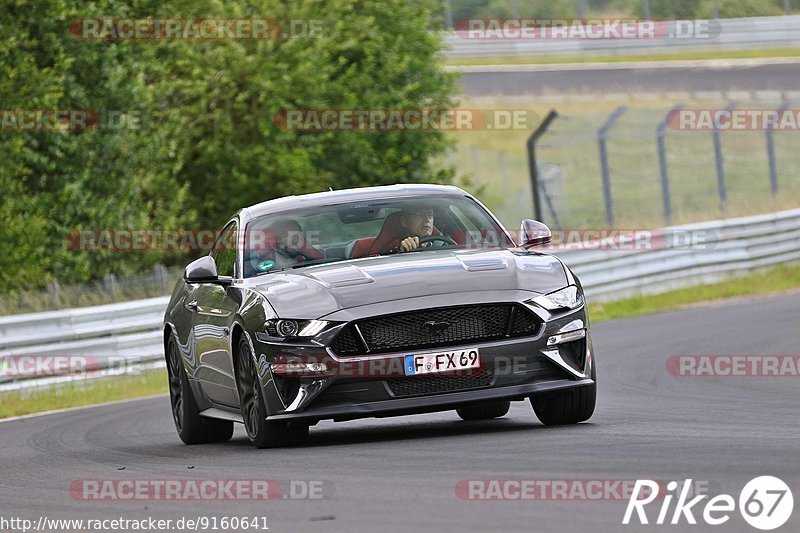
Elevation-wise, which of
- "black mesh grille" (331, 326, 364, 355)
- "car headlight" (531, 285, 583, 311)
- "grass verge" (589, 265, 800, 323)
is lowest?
"grass verge" (589, 265, 800, 323)

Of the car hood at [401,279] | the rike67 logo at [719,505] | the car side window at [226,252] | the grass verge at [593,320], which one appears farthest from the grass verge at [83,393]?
the rike67 logo at [719,505]

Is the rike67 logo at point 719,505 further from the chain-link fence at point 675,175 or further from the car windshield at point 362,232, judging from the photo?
the chain-link fence at point 675,175

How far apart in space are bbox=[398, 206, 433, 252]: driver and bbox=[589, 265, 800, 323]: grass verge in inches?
467

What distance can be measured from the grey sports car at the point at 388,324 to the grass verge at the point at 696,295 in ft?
39.8

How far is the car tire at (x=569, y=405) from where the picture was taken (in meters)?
9.27

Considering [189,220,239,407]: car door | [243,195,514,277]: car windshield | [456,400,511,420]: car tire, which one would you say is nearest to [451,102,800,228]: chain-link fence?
[456,400,511,420]: car tire

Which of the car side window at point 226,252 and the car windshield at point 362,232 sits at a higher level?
the car windshield at point 362,232

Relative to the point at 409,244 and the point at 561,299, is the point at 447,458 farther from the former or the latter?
the point at 409,244

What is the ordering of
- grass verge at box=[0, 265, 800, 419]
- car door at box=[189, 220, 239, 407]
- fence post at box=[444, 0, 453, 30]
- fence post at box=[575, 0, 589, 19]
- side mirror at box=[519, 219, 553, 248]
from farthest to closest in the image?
1. fence post at box=[444, 0, 453, 30]
2. fence post at box=[575, 0, 589, 19]
3. grass verge at box=[0, 265, 800, 419]
4. side mirror at box=[519, 219, 553, 248]
5. car door at box=[189, 220, 239, 407]

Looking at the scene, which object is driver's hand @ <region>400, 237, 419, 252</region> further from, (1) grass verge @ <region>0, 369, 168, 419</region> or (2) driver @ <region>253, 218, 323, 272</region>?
(1) grass verge @ <region>0, 369, 168, 419</region>

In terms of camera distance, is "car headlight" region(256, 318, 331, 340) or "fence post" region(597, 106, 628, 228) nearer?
"car headlight" region(256, 318, 331, 340)

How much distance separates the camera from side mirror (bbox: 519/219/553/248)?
1013 cm

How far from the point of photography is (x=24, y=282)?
2539 cm

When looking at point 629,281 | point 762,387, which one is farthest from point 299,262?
point 629,281
